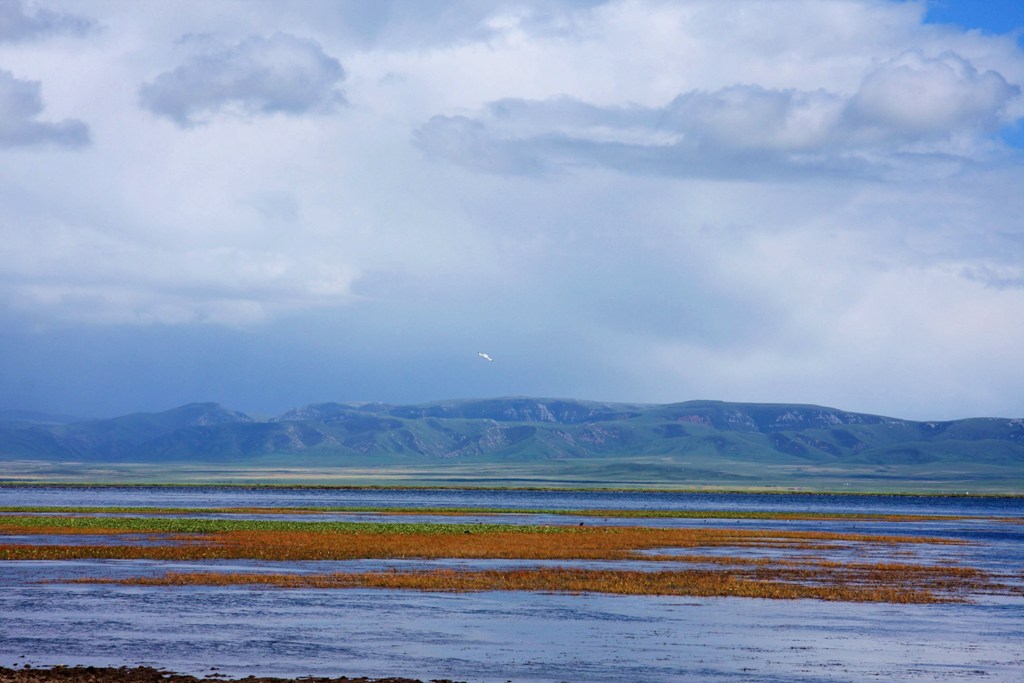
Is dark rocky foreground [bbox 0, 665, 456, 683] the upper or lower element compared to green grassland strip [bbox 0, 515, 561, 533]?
upper

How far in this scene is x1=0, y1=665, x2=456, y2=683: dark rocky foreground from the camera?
30.7 metres

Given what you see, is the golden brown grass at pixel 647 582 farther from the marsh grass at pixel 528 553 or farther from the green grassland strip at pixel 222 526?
the green grassland strip at pixel 222 526

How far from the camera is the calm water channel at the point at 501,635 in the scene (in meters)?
35.1


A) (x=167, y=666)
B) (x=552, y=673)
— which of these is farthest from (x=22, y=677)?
(x=552, y=673)

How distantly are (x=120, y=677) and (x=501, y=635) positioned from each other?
561 inches

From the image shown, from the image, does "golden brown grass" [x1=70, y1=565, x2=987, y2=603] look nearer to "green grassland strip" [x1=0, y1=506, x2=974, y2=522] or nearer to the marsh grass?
the marsh grass

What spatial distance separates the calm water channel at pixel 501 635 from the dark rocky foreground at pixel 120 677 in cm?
127

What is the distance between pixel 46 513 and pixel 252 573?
2391 inches

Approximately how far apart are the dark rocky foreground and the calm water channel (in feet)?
4.18

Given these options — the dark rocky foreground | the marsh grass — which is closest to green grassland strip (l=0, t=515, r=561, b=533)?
the marsh grass

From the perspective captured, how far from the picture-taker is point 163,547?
240 feet

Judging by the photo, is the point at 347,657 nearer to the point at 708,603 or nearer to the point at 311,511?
the point at 708,603

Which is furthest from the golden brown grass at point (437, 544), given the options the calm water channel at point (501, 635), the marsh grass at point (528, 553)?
the calm water channel at point (501, 635)

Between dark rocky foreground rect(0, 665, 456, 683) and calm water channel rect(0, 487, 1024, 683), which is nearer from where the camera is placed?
dark rocky foreground rect(0, 665, 456, 683)
